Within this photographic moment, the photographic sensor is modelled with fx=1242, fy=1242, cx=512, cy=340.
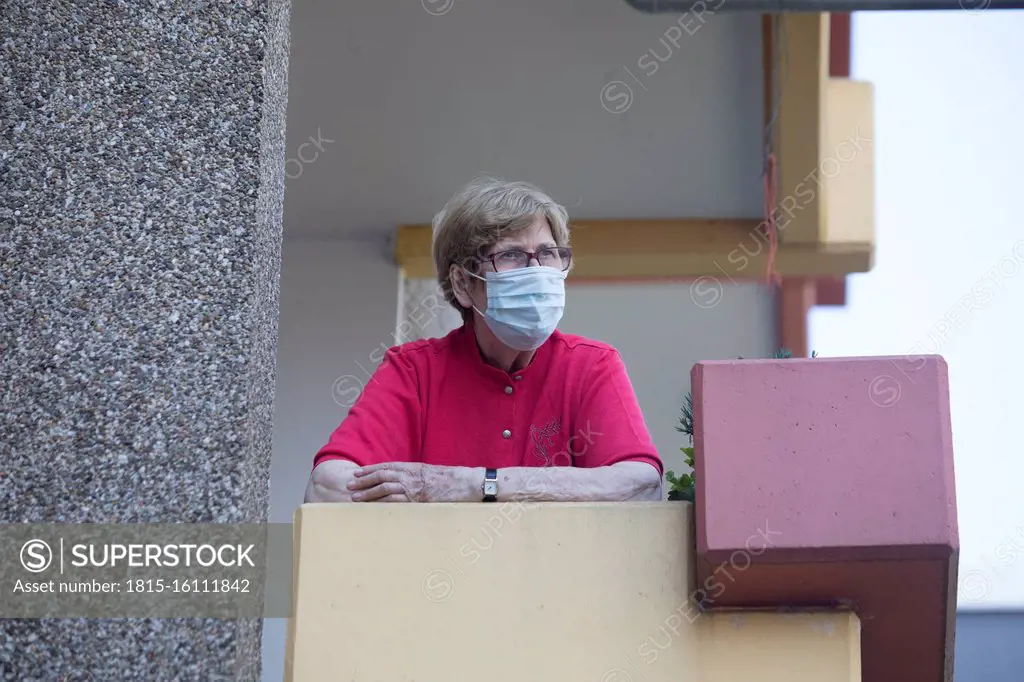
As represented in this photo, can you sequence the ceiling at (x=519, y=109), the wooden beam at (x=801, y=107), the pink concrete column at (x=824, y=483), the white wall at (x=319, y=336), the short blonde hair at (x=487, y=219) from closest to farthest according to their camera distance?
the pink concrete column at (x=824, y=483) → the short blonde hair at (x=487, y=219) → the ceiling at (x=519, y=109) → the wooden beam at (x=801, y=107) → the white wall at (x=319, y=336)

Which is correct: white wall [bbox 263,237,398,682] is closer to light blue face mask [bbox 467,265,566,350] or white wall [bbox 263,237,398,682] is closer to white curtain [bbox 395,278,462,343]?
white curtain [bbox 395,278,462,343]

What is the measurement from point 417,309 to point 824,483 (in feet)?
15.9

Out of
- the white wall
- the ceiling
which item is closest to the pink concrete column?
the ceiling

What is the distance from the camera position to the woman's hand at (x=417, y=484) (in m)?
2.54

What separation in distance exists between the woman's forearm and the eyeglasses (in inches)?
23.3

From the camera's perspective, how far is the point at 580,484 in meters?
2.57

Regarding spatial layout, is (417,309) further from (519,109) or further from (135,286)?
(135,286)

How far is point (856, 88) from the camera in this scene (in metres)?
6.79

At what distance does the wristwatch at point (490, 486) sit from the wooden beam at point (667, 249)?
4216 millimetres

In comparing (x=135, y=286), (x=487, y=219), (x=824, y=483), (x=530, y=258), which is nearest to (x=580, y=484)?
(x=824, y=483)

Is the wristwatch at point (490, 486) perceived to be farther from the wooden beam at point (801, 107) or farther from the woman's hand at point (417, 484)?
the wooden beam at point (801, 107)

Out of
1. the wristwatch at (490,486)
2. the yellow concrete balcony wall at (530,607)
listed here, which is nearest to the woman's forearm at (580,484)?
the wristwatch at (490,486)

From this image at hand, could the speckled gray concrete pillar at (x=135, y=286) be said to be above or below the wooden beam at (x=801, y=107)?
below

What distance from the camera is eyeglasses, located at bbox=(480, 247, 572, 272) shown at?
3.05 m
